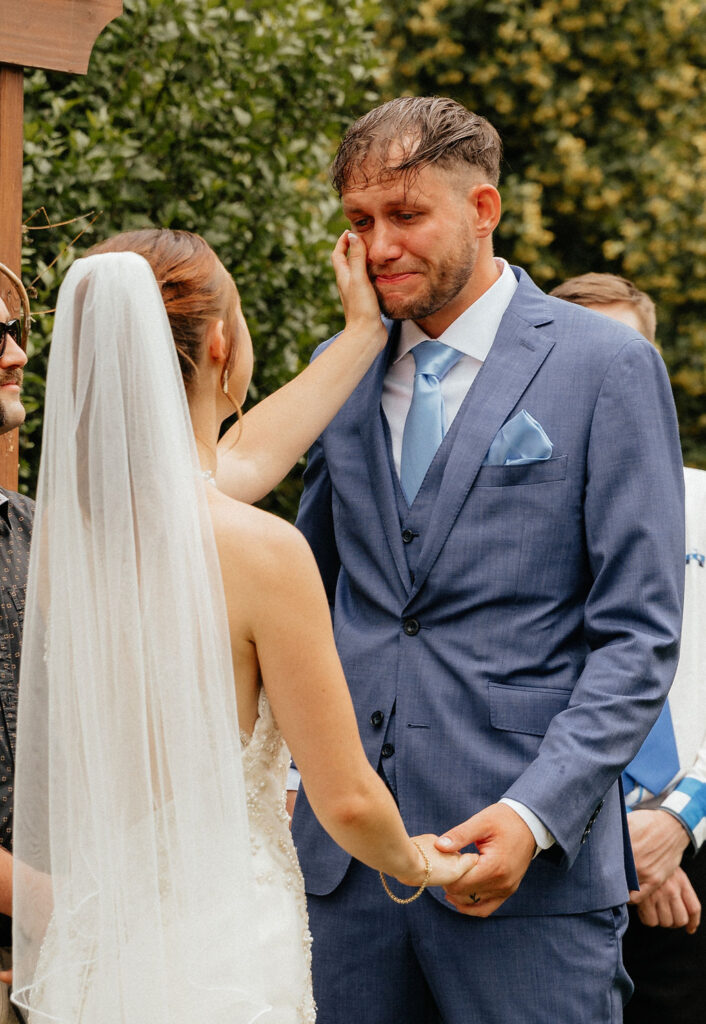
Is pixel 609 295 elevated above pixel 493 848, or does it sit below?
above

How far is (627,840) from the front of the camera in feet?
8.13

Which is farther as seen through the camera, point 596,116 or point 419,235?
point 596,116

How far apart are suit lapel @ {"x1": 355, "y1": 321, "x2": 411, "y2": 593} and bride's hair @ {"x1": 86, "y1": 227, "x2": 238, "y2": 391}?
548mm

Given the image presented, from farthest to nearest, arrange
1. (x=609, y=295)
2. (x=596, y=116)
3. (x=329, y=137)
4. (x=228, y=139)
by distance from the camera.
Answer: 1. (x=596, y=116)
2. (x=329, y=137)
3. (x=228, y=139)
4. (x=609, y=295)

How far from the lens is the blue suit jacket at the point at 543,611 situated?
2184mm

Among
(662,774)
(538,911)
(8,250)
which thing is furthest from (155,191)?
(538,911)

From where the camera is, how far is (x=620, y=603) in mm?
2182

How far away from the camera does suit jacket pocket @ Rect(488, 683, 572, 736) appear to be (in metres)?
2.25

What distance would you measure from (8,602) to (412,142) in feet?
3.96

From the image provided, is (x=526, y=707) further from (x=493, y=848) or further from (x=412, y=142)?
(x=412, y=142)

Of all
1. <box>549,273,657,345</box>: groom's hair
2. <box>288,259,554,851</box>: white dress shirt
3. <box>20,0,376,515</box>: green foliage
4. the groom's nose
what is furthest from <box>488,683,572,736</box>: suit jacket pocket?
<box>20,0,376,515</box>: green foliage

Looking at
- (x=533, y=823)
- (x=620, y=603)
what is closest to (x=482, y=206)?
(x=620, y=603)

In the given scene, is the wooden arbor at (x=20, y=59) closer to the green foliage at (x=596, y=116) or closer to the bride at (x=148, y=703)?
the bride at (x=148, y=703)

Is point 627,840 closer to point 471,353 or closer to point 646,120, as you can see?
point 471,353
